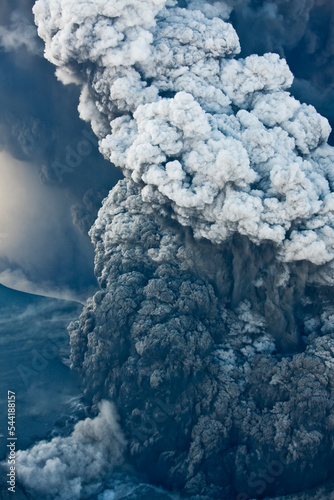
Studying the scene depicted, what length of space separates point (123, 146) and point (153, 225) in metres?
2.72

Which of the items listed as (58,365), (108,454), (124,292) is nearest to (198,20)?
(124,292)

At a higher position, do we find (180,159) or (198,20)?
(198,20)

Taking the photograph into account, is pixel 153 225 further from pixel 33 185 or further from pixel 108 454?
pixel 33 185

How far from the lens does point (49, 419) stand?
1984 centimetres
